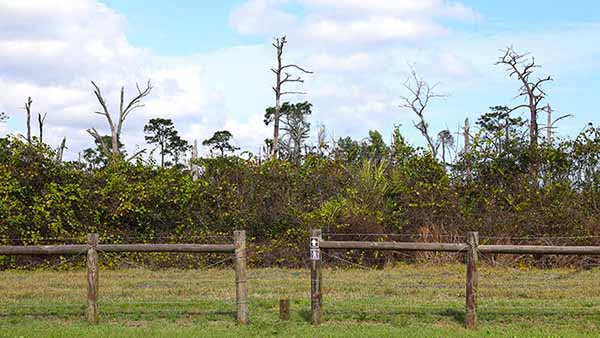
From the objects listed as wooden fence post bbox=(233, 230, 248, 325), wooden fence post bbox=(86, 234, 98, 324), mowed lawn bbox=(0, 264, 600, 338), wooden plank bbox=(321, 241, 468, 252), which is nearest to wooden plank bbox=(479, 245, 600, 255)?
wooden plank bbox=(321, 241, 468, 252)

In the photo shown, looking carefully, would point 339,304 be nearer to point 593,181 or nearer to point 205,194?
point 205,194

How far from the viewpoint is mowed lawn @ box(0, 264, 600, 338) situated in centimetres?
1031

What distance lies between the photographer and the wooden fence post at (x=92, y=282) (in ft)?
35.5

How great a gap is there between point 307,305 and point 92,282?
10.8 ft

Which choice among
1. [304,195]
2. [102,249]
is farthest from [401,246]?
[304,195]

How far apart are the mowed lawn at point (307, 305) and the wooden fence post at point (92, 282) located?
215mm

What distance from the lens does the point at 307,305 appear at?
473 inches

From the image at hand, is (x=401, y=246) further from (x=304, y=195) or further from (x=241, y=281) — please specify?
(x=304, y=195)

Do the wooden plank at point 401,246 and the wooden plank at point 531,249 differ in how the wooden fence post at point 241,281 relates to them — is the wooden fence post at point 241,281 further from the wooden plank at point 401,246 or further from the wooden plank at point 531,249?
the wooden plank at point 531,249

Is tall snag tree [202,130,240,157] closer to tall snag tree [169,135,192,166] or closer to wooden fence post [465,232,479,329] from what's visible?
tall snag tree [169,135,192,166]

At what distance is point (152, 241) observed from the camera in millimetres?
19766

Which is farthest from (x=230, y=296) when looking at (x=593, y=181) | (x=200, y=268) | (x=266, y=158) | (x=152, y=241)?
(x=593, y=181)

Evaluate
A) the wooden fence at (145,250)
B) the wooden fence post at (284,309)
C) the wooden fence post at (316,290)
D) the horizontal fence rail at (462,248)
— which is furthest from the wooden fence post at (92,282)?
the horizontal fence rail at (462,248)

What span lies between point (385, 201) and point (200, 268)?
516 centimetres
